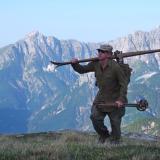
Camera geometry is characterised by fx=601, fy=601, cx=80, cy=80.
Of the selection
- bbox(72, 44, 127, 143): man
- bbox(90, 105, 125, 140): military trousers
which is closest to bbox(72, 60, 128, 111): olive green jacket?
bbox(72, 44, 127, 143): man

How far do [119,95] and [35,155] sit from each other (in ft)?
13.5

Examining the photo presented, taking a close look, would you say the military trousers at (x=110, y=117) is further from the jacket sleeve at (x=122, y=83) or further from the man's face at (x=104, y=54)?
the man's face at (x=104, y=54)

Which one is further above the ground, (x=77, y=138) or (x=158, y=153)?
(x=158, y=153)

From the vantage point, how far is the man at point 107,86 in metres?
14.0

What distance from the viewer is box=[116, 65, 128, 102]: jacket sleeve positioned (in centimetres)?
1381

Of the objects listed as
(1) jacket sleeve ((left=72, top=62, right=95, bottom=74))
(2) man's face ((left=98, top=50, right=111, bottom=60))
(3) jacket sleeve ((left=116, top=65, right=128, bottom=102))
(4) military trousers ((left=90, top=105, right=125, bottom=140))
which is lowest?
(4) military trousers ((left=90, top=105, right=125, bottom=140))

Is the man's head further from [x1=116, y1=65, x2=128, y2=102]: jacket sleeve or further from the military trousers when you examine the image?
the military trousers

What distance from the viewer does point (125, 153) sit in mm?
10672

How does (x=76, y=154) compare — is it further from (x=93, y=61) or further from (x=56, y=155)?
(x=93, y=61)

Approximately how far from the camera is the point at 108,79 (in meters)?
14.2

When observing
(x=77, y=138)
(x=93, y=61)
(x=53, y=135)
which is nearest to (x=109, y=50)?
(x=93, y=61)

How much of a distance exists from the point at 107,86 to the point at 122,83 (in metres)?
0.48

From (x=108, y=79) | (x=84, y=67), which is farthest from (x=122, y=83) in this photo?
(x=84, y=67)

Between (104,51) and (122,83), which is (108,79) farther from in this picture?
(104,51)
